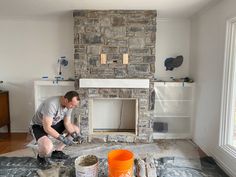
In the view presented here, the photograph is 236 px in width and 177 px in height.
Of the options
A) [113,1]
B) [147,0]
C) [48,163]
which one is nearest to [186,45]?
[147,0]

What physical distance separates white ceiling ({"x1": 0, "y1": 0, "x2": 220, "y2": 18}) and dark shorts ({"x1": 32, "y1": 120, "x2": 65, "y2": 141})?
1.73 m

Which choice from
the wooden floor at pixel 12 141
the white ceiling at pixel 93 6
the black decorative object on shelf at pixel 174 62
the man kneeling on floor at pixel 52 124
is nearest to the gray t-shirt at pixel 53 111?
the man kneeling on floor at pixel 52 124

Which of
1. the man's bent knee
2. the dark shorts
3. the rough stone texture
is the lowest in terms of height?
the man's bent knee

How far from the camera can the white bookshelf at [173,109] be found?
4.17m

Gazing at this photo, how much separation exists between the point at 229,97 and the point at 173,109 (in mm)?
1448

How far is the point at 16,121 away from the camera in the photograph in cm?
455

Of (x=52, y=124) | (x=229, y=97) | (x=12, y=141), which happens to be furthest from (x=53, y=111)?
(x=229, y=97)

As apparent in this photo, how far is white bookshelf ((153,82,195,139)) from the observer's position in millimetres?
4172

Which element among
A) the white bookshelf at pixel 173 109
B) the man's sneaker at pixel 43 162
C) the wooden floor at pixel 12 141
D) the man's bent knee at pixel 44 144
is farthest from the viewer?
the white bookshelf at pixel 173 109

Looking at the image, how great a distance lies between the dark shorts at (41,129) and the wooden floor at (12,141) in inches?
39.5

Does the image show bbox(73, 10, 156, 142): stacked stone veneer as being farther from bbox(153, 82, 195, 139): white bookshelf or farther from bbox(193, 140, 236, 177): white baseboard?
bbox(193, 140, 236, 177): white baseboard

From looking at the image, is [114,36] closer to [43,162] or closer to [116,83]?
[116,83]

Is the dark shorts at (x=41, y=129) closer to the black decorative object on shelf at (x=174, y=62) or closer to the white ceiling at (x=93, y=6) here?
the white ceiling at (x=93, y=6)

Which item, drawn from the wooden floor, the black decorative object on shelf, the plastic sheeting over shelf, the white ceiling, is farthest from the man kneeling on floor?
the black decorative object on shelf
